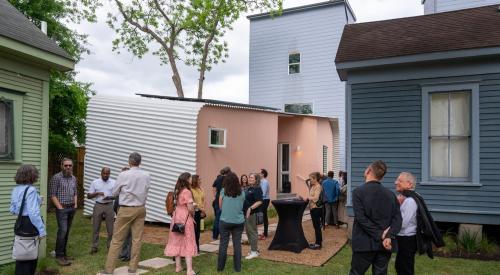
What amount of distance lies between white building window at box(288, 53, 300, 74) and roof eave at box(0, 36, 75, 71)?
14146 mm

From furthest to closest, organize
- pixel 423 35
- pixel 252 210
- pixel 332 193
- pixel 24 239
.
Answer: pixel 332 193, pixel 423 35, pixel 252 210, pixel 24 239

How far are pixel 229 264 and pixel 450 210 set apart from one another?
458cm

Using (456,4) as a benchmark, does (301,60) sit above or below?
below

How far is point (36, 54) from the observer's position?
24.1 feet

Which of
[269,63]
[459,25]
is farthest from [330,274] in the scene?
[269,63]

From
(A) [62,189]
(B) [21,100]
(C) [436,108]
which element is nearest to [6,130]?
(B) [21,100]

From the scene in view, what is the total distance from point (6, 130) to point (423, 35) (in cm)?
841

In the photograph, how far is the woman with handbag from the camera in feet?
16.0

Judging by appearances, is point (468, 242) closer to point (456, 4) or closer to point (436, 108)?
point (436, 108)

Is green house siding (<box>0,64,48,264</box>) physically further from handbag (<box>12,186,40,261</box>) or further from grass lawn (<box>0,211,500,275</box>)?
handbag (<box>12,186,40,261</box>)

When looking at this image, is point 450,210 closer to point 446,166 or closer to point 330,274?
point 446,166

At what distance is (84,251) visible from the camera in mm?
8578

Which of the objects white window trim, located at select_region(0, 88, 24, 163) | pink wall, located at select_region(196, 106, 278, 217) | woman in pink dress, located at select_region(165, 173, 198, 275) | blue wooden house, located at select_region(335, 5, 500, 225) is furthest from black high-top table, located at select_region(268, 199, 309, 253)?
white window trim, located at select_region(0, 88, 24, 163)

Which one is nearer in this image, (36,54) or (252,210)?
(36,54)
